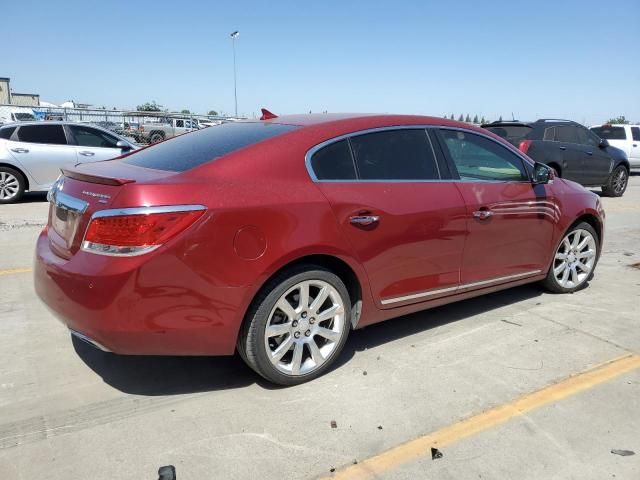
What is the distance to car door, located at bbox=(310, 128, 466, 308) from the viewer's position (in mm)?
3340

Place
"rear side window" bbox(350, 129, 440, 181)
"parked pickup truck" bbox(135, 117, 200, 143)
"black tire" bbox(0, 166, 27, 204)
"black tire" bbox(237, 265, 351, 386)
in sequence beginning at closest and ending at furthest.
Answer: "black tire" bbox(237, 265, 351, 386)
"rear side window" bbox(350, 129, 440, 181)
"black tire" bbox(0, 166, 27, 204)
"parked pickup truck" bbox(135, 117, 200, 143)

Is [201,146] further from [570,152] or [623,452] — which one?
[570,152]

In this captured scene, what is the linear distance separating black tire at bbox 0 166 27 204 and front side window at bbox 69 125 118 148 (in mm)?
1239

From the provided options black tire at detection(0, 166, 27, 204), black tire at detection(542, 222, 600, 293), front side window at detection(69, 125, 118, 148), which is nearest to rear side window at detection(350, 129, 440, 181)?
black tire at detection(542, 222, 600, 293)

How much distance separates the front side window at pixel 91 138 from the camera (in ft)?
34.2

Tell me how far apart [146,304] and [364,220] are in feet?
4.50

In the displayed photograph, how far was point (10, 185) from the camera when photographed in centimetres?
987

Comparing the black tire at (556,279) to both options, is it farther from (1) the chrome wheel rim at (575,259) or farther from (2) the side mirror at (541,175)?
(2) the side mirror at (541,175)

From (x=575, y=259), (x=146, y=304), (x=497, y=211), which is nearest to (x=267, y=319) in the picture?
(x=146, y=304)

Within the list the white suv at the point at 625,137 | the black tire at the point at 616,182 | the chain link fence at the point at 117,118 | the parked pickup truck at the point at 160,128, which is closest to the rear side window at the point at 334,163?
the black tire at the point at 616,182

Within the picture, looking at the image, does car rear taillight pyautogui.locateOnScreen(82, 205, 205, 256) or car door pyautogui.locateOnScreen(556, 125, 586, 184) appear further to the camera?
car door pyautogui.locateOnScreen(556, 125, 586, 184)

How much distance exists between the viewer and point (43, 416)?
114 inches

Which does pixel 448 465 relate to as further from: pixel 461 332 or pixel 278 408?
pixel 461 332

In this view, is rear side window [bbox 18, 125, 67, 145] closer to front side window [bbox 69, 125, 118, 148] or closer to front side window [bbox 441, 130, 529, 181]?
front side window [bbox 69, 125, 118, 148]
